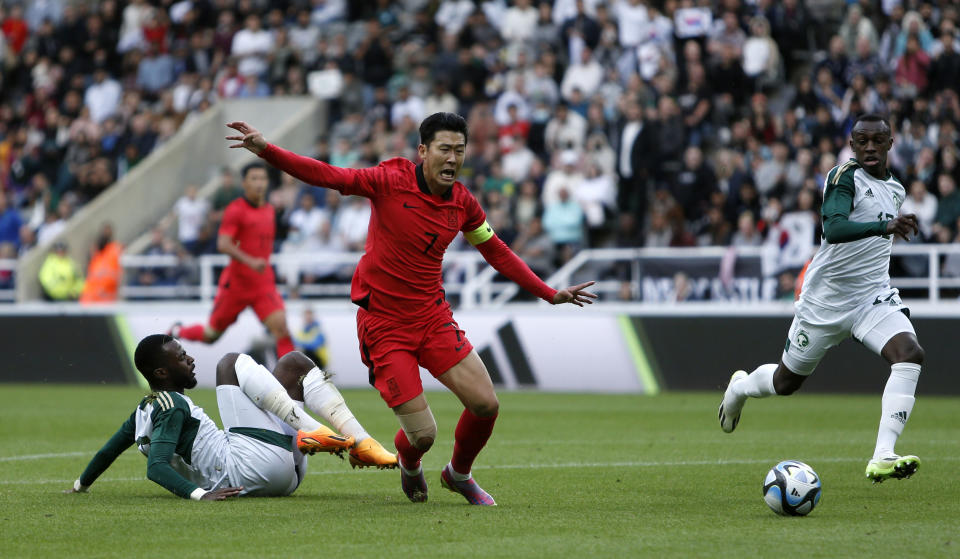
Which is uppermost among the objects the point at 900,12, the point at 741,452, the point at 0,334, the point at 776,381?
the point at 900,12

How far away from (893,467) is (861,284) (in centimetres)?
149

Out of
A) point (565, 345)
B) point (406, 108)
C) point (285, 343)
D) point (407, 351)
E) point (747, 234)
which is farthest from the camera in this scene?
point (406, 108)

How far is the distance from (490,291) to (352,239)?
2.58 meters

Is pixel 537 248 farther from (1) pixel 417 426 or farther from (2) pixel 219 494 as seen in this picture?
(2) pixel 219 494

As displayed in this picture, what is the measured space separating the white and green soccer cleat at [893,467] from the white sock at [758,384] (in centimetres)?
150

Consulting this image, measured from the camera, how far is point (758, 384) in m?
9.57

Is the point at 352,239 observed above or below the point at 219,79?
below

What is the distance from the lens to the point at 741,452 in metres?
11.0

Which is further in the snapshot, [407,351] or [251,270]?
[251,270]

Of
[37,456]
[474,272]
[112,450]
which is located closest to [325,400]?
[112,450]

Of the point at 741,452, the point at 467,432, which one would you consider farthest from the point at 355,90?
the point at 467,432

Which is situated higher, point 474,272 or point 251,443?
point 251,443

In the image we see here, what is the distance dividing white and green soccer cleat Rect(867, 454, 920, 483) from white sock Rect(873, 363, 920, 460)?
0.17m

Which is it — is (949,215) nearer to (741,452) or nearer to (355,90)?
(741,452)
